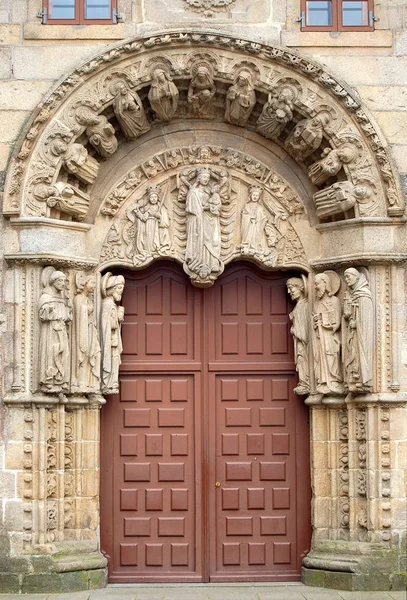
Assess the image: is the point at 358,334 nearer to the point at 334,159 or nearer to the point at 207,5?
the point at 334,159

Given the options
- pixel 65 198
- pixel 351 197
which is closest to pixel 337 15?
pixel 351 197

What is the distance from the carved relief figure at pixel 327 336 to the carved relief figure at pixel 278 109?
5.18 feet

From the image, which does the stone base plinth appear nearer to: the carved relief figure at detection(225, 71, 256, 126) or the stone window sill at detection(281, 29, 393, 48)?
the carved relief figure at detection(225, 71, 256, 126)

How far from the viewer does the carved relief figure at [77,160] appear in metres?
11.4

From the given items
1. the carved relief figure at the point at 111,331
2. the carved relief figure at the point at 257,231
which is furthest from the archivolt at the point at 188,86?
the carved relief figure at the point at 111,331

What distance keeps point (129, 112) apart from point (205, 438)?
3.36 m

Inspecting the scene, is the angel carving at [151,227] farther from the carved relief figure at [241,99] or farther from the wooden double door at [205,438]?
the carved relief figure at [241,99]

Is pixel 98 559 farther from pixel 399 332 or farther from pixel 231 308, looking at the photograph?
pixel 399 332

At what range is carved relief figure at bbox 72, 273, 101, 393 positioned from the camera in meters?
11.5

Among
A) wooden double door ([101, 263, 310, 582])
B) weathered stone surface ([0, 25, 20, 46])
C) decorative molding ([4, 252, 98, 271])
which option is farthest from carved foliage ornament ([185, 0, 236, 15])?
decorative molding ([4, 252, 98, 271])

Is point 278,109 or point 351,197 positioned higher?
point 278,109

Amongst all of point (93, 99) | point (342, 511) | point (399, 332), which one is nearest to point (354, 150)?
point (399, 332)

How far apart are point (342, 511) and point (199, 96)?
14.3 feet

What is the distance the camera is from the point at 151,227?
1194 cm
